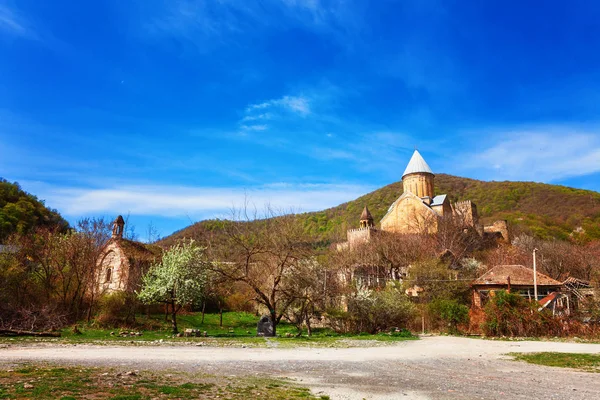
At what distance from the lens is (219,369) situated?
1033 centimetres

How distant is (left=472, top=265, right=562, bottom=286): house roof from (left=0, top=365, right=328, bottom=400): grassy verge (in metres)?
27.4

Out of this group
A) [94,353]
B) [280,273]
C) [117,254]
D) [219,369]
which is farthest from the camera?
[117,254]

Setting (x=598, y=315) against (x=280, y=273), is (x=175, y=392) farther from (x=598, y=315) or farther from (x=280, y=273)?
(x=598, y=315)

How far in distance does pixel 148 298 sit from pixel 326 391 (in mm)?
19274

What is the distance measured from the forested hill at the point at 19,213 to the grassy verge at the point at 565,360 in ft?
148

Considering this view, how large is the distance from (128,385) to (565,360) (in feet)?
42.5

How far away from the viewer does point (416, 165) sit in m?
75.6

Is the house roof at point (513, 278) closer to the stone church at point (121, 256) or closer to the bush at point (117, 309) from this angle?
the bush at point (117, 309)

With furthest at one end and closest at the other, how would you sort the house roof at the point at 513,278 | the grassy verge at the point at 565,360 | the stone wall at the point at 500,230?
the stone wall at the point at 500,230 → the house roof at the point at 513,278 → the grassy verge at the point at 565,360

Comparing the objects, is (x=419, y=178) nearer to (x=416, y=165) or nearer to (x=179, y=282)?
(x=416, y=165)

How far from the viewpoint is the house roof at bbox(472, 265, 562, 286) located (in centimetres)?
3126

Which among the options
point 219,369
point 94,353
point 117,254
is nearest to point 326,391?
point 219,369

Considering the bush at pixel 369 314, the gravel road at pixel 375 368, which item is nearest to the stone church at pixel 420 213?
the bush at pixel 369 314

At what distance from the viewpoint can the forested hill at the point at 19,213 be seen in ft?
167
